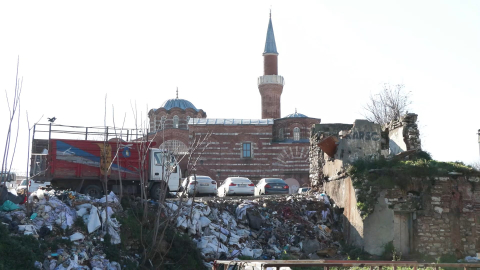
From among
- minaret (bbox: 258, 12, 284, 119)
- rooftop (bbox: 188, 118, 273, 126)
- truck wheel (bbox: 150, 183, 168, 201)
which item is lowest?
truck wheel (bbox: 150, 183, 168, 201)

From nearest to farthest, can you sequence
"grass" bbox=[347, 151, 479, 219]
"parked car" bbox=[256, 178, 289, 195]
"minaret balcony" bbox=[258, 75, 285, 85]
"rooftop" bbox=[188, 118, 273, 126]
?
"grass" bbox=[347, 151, 479, 219] → "parked car" bbox=[256, 178, 289, 195] → "rooftop" bbox=[188, 118, 273, 126] → "minaret balcony" bbox=[258, 75, 285, 85]

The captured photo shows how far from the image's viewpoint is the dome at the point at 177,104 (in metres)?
50.7

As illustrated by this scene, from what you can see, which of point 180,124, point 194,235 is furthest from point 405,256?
point 180,124

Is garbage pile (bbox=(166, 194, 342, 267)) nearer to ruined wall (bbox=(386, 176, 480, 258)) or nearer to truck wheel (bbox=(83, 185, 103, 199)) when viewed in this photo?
truck wheel (bbox=(83, 185, 103, 199))

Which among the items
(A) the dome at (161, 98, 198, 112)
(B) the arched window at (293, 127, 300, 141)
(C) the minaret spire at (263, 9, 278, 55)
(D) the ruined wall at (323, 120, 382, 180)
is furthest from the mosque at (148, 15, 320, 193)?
(D) the ruined wall at (323, 120, 382, 180)

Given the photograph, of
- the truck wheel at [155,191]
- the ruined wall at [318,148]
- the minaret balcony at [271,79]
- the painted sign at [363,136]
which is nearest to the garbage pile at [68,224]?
the truck wheel at [155,191]

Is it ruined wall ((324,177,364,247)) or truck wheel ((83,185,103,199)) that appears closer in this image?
ruined wall ((324,177,364,247))

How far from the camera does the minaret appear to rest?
51.4m

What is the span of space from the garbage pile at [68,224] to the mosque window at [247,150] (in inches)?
1121

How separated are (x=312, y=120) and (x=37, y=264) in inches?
1439

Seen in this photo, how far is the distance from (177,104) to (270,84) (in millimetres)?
8681

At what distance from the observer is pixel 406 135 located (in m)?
21.3

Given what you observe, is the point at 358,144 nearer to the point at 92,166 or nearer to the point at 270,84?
the point at 92,166

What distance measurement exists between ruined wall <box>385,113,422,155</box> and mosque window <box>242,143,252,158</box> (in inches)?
920
